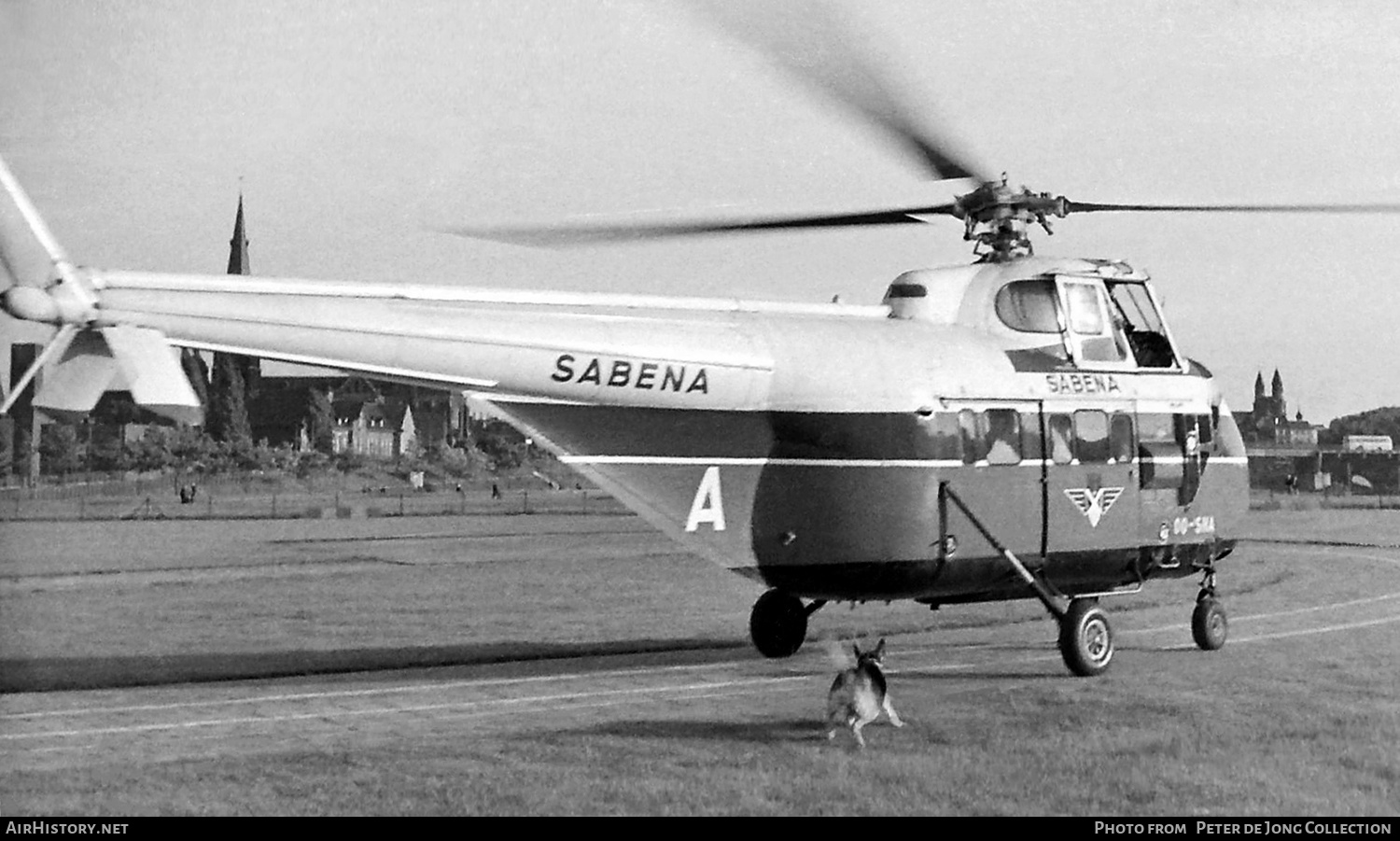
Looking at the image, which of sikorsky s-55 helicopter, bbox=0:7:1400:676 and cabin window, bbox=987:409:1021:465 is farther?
cabin window, bbox=987:409:1021:465

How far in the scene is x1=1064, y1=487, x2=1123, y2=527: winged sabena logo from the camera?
1641 cm

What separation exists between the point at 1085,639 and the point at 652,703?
4.97m

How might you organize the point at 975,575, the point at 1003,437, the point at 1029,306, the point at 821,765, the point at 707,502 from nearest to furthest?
the point at 821,765 < the point at 707,502 < the point at 975,575 < the point at 1003,437 < the point at 1029,306

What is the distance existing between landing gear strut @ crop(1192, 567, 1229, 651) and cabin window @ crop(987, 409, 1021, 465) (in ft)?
12.9

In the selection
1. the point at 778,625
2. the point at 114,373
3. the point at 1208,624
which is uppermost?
the point at 114,373

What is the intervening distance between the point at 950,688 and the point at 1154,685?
82.0 inches

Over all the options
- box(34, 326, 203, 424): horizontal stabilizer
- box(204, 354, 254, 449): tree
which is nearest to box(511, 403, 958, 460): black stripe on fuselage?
box(34, 326, 203, 424): horizontal stabilizer

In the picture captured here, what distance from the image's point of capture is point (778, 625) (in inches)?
677

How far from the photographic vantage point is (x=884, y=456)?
14.6 meters

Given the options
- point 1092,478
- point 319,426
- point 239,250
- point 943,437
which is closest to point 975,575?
point 943,437

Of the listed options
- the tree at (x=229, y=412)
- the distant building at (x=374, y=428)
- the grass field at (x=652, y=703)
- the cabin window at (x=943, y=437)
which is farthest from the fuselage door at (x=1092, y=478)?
the distant building at (x=374, y=428)

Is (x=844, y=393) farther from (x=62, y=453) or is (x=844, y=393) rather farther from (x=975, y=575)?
(x=62, y=453)

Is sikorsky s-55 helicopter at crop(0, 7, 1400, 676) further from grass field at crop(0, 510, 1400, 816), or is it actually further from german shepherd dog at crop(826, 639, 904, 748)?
german shepherd dog at crop(826, 639, 904, 748)

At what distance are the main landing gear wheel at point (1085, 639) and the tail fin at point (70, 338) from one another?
10028 millimetres
